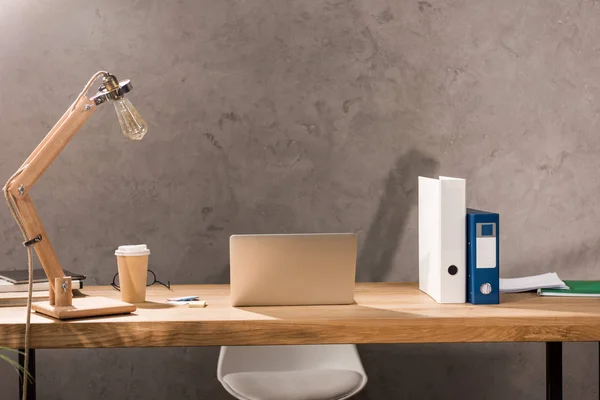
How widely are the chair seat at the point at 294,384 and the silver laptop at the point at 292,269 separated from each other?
0.35m

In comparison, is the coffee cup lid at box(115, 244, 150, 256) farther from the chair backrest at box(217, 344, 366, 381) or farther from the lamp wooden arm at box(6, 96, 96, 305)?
the chair backrest at box(217, 344, 366, 381)

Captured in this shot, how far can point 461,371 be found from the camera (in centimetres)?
302

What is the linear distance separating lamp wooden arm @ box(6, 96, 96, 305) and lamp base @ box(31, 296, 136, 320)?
54 mm

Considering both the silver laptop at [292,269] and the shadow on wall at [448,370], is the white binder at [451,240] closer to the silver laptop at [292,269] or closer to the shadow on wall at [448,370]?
the silver laptop at [292,269]

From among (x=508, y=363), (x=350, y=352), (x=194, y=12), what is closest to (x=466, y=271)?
(x=350, y=352)

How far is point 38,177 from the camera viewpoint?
203cm

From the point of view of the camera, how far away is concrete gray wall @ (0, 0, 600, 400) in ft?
9.50

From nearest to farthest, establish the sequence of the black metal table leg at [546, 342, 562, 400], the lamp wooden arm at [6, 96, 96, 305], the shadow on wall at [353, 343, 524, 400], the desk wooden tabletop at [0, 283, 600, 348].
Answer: the desk wooden tabletop at [0, 283, 600, 348]
the lamp wooden arm at [6, 96, 96, 305]
the black metal table leg at [546, 342, 562, 400]
the shadow on wall at [353, 343, 524, 400]

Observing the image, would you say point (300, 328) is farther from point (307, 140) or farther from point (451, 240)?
point (307, 140)

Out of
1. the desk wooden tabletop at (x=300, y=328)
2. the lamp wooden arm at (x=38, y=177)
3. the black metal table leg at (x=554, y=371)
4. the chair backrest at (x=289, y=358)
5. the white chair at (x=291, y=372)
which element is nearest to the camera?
the desk wooden tabletop at (x=300, y=328)

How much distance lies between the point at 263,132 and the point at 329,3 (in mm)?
545

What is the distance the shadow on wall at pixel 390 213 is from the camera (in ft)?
9.77

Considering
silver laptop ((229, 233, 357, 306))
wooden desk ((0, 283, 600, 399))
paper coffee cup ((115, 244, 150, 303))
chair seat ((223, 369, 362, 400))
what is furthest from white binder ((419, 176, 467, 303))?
paper coffee cup ((115, 244, 150, 303))

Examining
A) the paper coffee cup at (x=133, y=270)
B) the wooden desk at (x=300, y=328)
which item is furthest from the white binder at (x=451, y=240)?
the paper coffee cup at (x=133, y=270)
